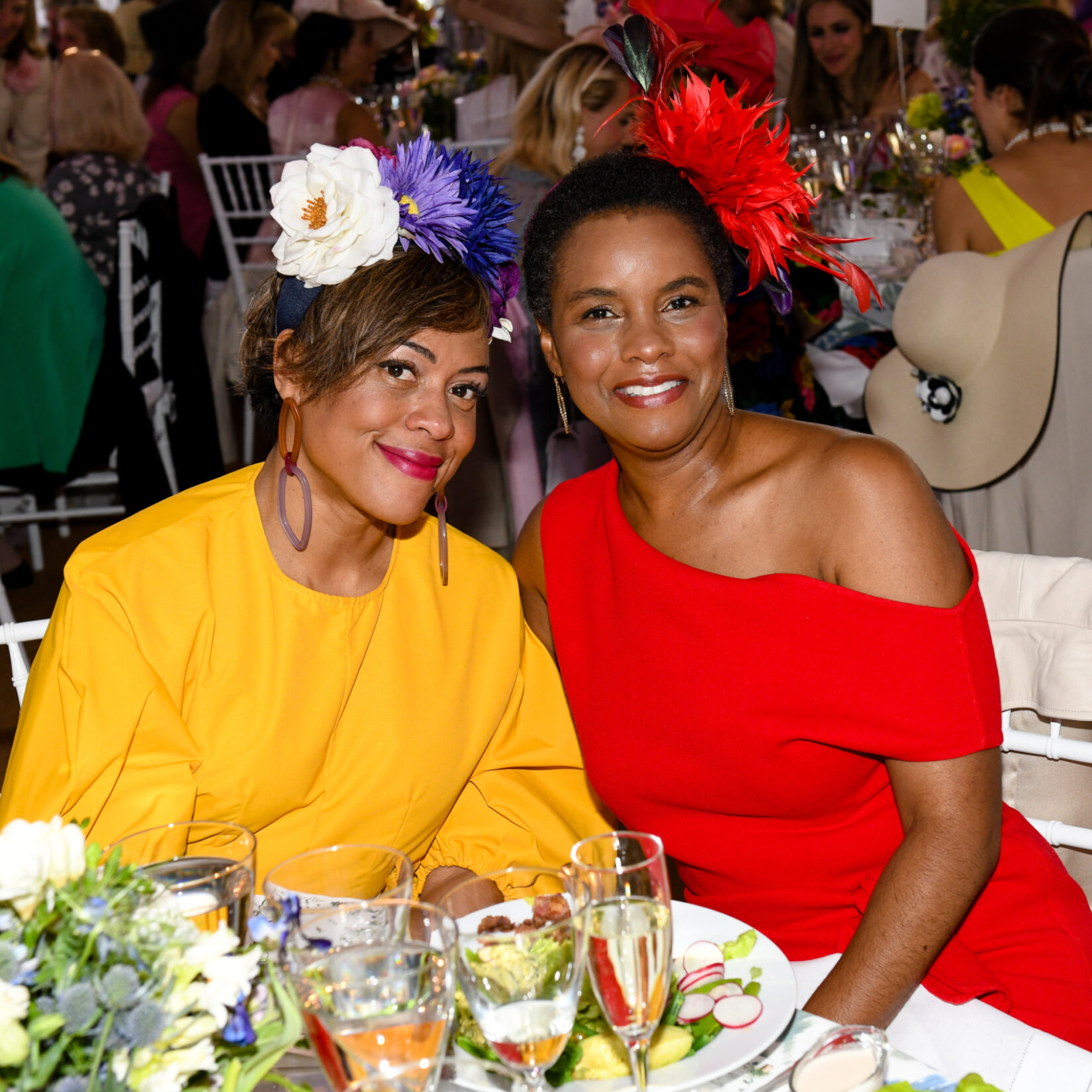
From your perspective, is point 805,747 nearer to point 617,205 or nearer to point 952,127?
point 617,205

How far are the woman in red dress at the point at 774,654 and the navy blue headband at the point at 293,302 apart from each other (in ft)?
1.03

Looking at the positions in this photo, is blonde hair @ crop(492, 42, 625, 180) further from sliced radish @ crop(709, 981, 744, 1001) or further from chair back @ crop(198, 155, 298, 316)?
sliced radish @ crop(709, 981, 744, 1001)

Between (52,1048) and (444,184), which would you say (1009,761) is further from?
(52,1048)

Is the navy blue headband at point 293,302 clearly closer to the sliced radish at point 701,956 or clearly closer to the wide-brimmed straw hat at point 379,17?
the sliced radish at point 701,956

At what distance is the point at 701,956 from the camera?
1.08 metres

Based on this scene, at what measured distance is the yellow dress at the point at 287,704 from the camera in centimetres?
142

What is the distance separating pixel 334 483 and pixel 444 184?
1.41ft

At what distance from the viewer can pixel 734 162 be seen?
5.22 ft

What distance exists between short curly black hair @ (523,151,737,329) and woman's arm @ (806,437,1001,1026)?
1.22 ft


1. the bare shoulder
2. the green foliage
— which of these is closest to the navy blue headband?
the bare shoulder

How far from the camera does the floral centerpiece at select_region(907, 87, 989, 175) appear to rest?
422 centimetres

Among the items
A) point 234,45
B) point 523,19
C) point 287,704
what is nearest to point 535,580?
point 287,704

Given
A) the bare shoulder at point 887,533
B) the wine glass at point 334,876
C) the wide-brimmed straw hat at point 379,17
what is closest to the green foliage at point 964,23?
the wide-brimmed straw hat at point 379,17

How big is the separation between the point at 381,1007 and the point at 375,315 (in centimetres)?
101
